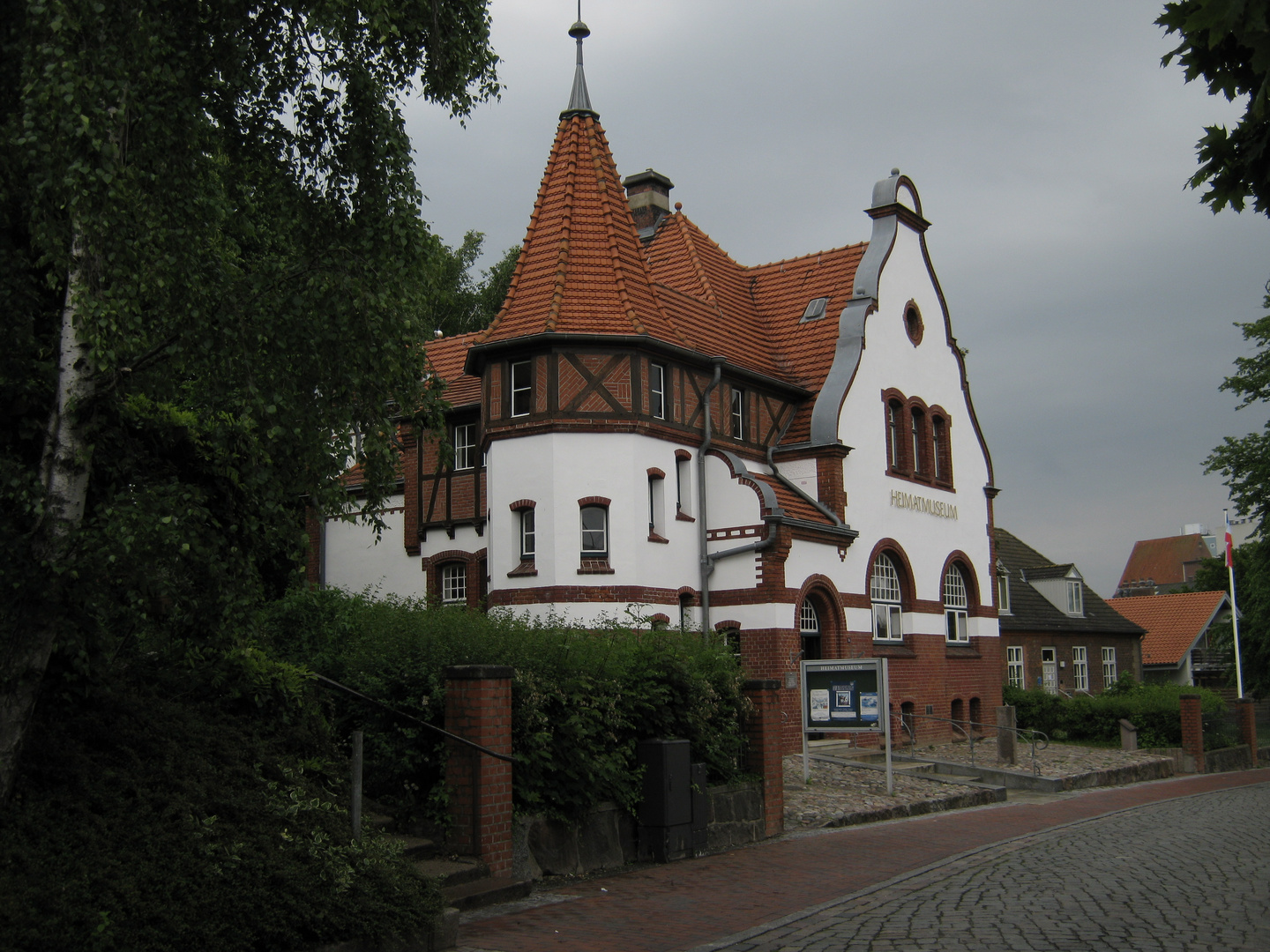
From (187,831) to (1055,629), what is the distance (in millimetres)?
36751

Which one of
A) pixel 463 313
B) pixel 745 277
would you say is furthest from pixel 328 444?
pixel 463 313

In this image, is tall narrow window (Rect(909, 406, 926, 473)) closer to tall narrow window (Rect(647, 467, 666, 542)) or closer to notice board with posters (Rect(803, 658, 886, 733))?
tall narrow window (Rect(647, 467, 666, 542))

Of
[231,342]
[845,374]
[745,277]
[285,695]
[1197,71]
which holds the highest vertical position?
[745,277]

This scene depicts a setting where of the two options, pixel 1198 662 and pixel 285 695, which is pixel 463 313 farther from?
pixel 1198 662

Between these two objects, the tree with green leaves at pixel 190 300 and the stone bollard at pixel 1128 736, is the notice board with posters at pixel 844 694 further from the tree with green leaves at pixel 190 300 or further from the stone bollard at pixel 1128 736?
the stone bollard at pixel 1128 736

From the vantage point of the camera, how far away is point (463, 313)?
4134cm

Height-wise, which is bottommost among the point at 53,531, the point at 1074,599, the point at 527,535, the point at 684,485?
the point at 53,531

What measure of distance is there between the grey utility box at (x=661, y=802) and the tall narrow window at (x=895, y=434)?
691 inches

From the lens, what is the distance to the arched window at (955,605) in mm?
30734

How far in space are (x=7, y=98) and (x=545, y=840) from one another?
7.15 metres

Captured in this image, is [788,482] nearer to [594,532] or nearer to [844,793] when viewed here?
[594,532]

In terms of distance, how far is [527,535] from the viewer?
2345cm

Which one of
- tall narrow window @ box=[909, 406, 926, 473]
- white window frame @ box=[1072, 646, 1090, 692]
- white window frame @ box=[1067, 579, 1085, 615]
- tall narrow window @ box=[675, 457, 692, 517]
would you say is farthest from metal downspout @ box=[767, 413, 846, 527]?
white window frame @ box=[1067, 579, 1085, 615]

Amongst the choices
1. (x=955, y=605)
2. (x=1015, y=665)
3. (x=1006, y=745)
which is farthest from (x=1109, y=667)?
(x=1006, y=745)
